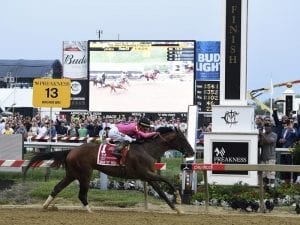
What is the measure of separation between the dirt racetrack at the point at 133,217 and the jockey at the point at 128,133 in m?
1.32

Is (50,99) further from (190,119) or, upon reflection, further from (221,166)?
(221,166)

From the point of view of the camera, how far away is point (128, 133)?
13117 mm

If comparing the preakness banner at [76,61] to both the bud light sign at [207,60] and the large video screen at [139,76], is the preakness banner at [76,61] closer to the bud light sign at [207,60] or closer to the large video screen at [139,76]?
the large video screen at [139,76]

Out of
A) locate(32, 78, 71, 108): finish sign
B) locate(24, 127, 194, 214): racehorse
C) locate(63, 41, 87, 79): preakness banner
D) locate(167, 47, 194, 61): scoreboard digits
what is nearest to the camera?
locate(24, 127, 194, 214): racehorse

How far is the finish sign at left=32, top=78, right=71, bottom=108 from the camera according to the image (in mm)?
20297

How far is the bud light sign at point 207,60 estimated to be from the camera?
44.0 meters

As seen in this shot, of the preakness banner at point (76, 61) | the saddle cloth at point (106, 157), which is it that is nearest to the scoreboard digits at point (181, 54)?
the preakness banner at point (76, 61)

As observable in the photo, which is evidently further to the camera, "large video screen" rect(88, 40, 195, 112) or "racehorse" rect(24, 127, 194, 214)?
"large video screen" rect(88, 40, 195, 112)

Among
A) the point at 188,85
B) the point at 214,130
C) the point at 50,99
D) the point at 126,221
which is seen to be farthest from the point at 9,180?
the point at 188,85

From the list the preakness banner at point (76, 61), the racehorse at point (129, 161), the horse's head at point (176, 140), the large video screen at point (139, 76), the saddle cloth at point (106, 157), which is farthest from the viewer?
the preakness banner at point (76, 61)

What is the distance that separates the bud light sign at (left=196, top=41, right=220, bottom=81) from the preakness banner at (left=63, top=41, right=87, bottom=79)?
819cm

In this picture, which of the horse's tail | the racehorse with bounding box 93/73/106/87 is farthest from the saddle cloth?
the racehorse with bounding box 93/73/106/87

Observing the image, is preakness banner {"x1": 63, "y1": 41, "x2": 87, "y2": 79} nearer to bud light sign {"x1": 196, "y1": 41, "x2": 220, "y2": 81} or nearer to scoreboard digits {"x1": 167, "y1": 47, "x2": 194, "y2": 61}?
scoreboard digits {"x1": 167, "y1": 47, "x2": 194, "y2": 61}

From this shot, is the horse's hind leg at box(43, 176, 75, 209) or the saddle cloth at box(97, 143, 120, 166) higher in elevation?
the saddle cloth at box(97, 143, 120, 166)
